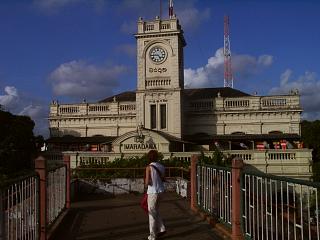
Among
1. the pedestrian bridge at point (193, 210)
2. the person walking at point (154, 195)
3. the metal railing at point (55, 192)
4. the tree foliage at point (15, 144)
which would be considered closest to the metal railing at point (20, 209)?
the pedestrian bridge at point (193, 210)

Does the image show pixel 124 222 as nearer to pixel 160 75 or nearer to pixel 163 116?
pixel 163 116

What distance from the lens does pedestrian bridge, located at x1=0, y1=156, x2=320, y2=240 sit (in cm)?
615

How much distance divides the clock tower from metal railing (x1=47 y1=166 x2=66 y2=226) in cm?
2679

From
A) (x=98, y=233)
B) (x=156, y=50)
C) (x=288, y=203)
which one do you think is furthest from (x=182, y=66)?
(x=288, y=203)

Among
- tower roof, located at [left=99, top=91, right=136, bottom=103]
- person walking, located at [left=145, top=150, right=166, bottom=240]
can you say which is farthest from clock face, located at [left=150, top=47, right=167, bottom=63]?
person walking, located at [left=145, top=150, right=166, bottom=240]

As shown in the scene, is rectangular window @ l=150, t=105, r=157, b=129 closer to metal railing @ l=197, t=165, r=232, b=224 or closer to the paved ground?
the paved ground

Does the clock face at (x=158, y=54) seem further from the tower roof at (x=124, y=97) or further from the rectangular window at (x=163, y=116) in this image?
the tower roof at (x=124, y=97)

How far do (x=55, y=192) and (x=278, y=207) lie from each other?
6218mm

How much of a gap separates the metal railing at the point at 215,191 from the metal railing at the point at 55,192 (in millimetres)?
3666

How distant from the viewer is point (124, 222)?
11344 mm

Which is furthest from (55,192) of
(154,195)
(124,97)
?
(124,97)

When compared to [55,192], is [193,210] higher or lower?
lower

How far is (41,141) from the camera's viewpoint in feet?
136

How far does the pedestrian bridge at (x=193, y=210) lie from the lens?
6152 millimetres
